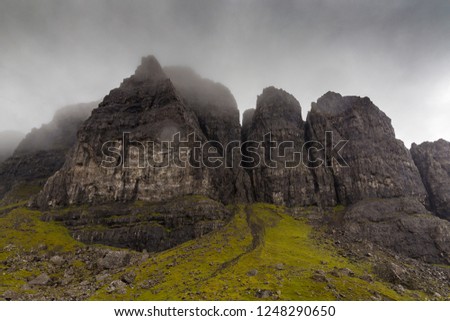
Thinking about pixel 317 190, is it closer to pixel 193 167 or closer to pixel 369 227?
pixel 369 227

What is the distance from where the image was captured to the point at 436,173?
181000 mm

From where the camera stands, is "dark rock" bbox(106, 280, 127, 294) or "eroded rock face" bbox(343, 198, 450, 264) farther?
"eroded rock face" bbox(343, 198, 450, 264)

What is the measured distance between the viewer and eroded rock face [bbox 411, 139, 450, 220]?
170m

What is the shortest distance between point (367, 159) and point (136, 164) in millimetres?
130225

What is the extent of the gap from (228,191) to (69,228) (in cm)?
8516

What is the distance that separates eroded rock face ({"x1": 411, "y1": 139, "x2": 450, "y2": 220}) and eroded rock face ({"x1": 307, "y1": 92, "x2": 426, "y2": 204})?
13223 mm

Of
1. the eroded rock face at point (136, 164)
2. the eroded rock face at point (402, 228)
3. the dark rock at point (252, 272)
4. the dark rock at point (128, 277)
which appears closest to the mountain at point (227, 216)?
the dark rock at point (128, 277)

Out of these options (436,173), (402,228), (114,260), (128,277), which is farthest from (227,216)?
(436,173)

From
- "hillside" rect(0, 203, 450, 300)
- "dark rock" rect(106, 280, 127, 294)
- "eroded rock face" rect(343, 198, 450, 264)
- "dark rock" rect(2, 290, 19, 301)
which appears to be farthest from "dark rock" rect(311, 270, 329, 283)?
"dark rock" rect(2, 290, 19, 301)

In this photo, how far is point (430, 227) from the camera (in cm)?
12988

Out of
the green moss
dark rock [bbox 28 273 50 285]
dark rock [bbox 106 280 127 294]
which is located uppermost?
the green moss

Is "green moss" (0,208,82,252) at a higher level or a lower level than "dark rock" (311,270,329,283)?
higher

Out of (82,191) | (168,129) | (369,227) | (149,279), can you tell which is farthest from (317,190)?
(82,191)

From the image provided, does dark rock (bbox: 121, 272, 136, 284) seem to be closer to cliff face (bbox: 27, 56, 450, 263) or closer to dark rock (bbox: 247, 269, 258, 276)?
dark rock (bbox: 247, 269, 258, 276)
